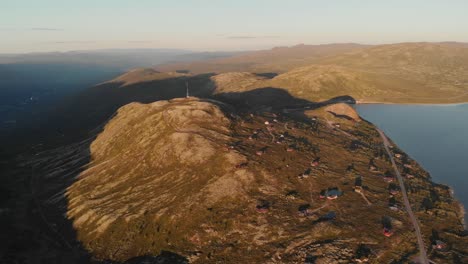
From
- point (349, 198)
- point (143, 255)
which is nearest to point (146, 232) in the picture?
point (143, 255)

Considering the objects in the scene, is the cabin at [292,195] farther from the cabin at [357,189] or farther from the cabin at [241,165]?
the cabin at [241,165]

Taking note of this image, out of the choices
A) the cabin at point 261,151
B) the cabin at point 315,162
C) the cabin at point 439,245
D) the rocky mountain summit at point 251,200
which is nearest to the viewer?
the cabin at point 439,245

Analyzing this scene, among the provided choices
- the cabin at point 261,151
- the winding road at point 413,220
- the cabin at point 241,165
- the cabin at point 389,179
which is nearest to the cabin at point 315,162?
the cabin at point 261,151

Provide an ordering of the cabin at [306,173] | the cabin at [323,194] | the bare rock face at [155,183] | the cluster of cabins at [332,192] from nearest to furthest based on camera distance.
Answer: the cluster of cabins at [332,192], the bare rock face at [155,183], the cabin at [323,194], the cabin at [306,173]

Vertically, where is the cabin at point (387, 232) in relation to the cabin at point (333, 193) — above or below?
below

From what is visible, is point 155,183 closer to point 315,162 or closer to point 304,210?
point 304,210

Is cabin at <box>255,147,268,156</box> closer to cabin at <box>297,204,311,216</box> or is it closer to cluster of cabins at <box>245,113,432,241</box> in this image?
cluster of cabins at <box>245,113,432,241</box>
